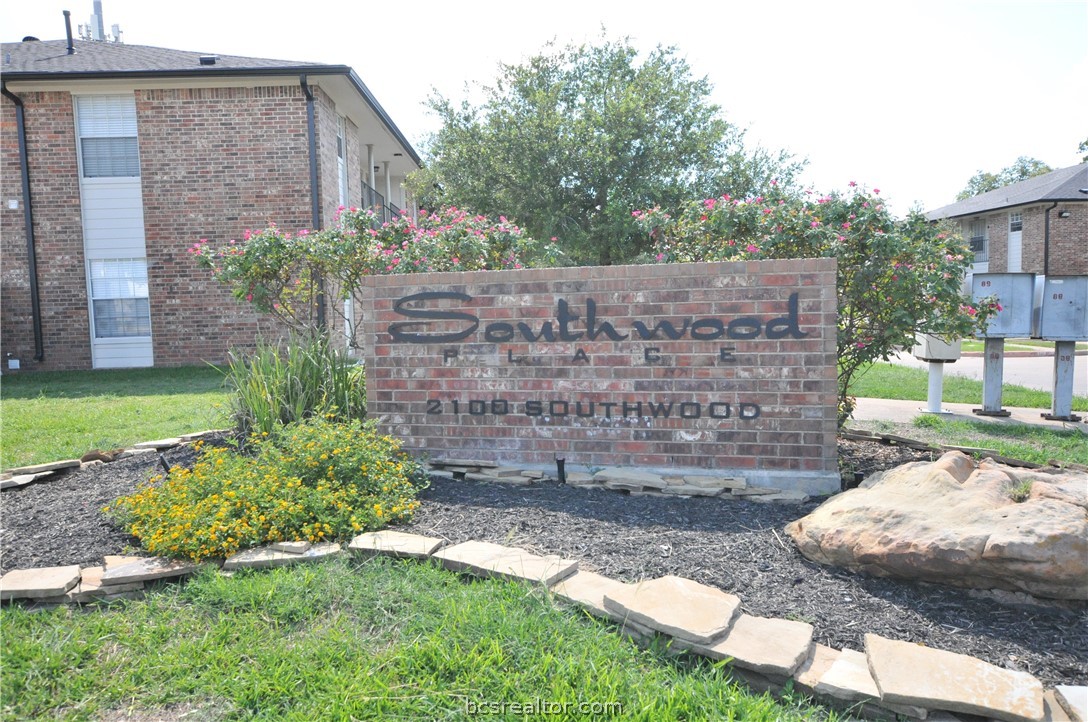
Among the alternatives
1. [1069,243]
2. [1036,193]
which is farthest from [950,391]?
[1036,193]

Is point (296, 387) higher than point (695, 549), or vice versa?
point (296, 387)

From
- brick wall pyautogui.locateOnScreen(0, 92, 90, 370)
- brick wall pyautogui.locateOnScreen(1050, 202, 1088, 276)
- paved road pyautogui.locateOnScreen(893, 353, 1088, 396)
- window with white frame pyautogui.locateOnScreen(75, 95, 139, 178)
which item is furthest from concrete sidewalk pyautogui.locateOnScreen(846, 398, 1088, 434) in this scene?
brick wall pyautogui.locateOnScreen(1050, 202, 1088, 276)

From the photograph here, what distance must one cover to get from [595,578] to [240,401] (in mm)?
3894

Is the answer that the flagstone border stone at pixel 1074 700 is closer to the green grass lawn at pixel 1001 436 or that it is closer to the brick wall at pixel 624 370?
the brick wall at pixel 624 370

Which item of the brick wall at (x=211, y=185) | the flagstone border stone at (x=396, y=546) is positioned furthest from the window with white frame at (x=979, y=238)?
the flagstone border stone at (x=396, y=546)

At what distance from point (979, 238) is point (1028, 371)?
22364 mm

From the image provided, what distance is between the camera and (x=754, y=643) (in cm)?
263

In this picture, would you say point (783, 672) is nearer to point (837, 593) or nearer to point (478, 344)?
point (837, 593)

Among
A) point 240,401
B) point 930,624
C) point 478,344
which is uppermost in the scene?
point 478,344

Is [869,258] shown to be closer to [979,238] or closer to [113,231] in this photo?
[113,231]

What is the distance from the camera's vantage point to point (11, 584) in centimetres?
312

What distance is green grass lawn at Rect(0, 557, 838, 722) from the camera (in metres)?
2.36

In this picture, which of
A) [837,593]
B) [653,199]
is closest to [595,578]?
[837,593]

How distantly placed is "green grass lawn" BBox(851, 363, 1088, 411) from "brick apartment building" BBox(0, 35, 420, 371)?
10.0m
